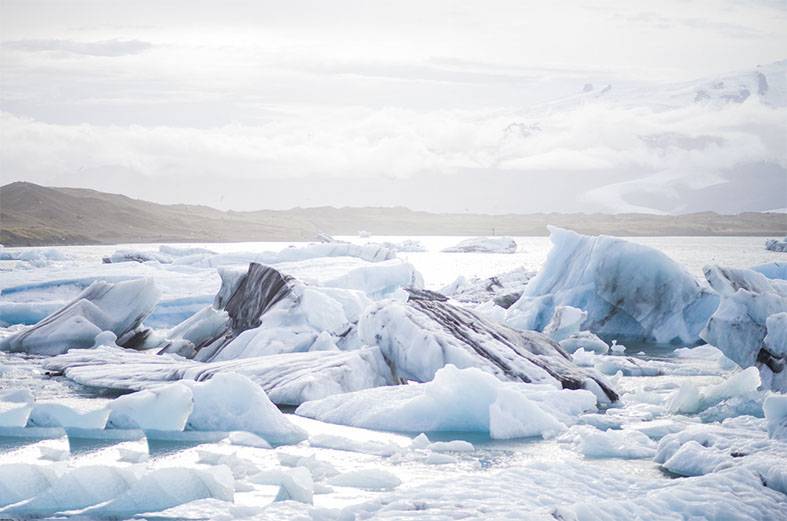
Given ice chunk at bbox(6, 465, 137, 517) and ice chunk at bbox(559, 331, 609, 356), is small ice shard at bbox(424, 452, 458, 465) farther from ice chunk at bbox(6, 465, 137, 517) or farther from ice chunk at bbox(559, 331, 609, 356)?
ice chunk at bbox(559, 331, 609, 356)

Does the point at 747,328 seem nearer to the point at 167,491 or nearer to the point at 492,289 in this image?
the point at 167,491

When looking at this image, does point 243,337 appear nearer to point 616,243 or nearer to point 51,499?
point 51,499

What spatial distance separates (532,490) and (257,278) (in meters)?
8.88

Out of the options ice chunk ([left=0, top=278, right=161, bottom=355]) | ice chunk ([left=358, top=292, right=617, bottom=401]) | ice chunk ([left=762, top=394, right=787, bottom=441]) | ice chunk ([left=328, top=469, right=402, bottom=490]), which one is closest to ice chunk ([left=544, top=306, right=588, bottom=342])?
ice chunk ([left=358, top=292, right=617, bottom=401])

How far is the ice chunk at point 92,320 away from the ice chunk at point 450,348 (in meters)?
5.42

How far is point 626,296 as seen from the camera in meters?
17.8

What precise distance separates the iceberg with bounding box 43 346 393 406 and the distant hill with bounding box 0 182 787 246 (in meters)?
70.5

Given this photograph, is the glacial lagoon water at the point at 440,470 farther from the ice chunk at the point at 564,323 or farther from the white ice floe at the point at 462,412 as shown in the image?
the ice chunk at the point at 564,323

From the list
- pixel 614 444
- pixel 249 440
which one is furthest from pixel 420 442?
pixel 614 444

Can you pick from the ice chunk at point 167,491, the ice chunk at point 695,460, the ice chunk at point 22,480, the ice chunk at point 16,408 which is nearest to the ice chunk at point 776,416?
the ice chunk at point 695,460

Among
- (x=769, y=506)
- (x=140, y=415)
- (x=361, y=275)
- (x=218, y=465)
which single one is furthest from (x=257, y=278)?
(x=769, y=506)

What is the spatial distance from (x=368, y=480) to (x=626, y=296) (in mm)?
12608

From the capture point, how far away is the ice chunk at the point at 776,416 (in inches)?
292

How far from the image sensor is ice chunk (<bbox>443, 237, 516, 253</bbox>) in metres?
66.6
